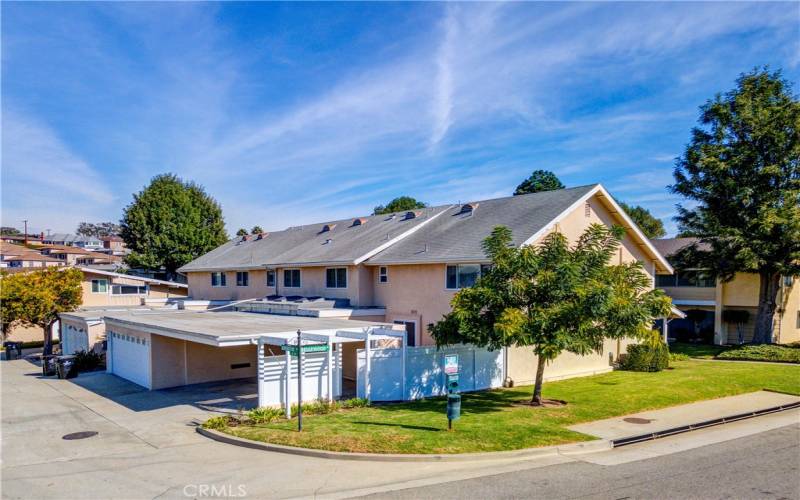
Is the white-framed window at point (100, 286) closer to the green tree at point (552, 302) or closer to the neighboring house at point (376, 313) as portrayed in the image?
the neighboring house at point (376, 313)

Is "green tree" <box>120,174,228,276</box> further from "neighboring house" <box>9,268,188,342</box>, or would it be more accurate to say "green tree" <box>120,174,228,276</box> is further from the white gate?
the white gate

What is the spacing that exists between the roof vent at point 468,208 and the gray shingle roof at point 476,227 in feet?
0.60

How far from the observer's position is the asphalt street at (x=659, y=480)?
9.67 m

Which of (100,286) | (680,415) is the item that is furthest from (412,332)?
(100,286)

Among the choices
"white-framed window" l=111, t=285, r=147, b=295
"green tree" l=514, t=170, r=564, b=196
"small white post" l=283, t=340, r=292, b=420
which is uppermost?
"green tree" l=514, t=170, r=564, b=196

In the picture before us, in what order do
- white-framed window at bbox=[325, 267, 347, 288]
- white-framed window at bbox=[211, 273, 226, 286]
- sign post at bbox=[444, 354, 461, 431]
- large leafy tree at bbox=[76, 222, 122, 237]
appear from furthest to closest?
large leafy tree at bbox=[76, 222, 122, 237] → white-framed window at bbox=[211, 273, 226, 286] → white-framed window at bbox=[325, 267, 347, 288] → sign post at bbox=[444, 354, 461, 431]

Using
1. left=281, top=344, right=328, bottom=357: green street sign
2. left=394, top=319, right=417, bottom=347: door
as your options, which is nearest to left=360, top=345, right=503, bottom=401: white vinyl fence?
left=281, top=344, right=328, bottom=357: green street sign

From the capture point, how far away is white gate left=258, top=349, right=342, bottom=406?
15641 mm

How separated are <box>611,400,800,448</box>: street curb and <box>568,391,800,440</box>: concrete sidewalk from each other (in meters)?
0.11

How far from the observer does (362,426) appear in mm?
13797

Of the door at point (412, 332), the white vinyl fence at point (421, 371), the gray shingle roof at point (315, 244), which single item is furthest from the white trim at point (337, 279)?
the white vinyl fence at point (421, 371)

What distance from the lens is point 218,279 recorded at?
38.2 meters

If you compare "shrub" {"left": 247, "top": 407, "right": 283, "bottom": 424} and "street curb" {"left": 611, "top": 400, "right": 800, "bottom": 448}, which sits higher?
"shrub" {"left": 247, "top": 407, "right": 283, "bottom": 424}

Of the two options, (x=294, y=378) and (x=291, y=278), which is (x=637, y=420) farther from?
(x=291, y=278)
